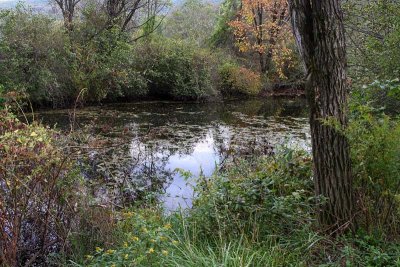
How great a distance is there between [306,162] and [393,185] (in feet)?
3.26

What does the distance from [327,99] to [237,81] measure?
62.6ft

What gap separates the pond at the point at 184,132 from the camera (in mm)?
7666

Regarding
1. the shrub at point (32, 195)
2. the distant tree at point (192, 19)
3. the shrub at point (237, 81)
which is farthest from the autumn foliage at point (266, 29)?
the shrub at point (32, 195)

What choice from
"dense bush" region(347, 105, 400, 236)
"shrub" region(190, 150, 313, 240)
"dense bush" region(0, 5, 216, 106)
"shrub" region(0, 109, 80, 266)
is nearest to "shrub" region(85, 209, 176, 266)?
"shrub" region(190, 150, 313, 240)

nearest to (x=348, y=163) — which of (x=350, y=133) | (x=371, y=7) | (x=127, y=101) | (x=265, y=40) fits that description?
(x=350, y=133)

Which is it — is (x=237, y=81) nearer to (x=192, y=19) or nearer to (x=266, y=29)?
(x=266, y=29)

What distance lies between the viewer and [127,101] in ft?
61.4

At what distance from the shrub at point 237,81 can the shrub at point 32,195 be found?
18137 millimetres

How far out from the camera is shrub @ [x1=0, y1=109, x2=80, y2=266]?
3.33 metres

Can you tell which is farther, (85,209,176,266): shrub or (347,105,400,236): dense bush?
(347,105,400,236): dense bush

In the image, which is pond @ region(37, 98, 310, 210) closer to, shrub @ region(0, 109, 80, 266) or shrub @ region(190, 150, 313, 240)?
shrub @ region(190, 150, 313, 240)

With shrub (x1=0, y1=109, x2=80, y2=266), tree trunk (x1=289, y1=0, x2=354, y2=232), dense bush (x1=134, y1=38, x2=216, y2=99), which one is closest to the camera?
tree trunk (x1=289, y1=0, x2=354, y2=232)

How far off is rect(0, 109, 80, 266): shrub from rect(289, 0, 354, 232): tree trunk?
226 centimetres

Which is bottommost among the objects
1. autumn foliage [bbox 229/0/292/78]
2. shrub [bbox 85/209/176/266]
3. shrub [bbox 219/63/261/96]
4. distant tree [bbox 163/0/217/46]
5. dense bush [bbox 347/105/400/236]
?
shrub [bbox 85/209/176/266]
